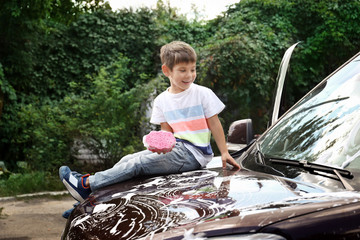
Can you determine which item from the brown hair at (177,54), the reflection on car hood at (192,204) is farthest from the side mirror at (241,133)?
the reflection on car hood at (192,204)

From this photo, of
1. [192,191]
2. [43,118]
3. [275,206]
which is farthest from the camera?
[43,118]

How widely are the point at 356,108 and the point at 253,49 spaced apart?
25.2 feet

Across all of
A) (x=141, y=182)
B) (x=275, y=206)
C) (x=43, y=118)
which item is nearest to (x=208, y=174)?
(x=141, y=182)

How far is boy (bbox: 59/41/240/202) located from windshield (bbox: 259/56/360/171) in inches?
13.4

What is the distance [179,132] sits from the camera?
2.89 metres

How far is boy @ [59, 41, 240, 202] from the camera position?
256 cm

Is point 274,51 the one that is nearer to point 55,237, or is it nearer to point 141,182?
point 55,237

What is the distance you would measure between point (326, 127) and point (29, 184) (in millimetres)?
6131

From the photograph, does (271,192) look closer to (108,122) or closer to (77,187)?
(77,187)

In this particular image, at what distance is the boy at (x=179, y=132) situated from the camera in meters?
2.56

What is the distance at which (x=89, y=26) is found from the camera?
421 inches

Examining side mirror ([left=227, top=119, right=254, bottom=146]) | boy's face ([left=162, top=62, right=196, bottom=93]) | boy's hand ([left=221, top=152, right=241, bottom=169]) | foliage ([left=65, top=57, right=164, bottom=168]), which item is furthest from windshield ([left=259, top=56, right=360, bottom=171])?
foliage ([left=65, top=57, right=164, bottom=168])

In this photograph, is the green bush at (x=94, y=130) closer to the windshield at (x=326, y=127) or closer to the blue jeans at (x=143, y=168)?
the blue jeans at (x=143, y=168)

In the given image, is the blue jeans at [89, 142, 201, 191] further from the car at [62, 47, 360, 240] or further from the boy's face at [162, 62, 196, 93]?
the boy's face at [162, 62, 196, 93]
